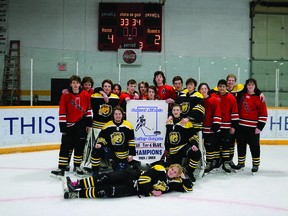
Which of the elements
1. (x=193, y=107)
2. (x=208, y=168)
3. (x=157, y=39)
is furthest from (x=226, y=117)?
(x=157, y=39)

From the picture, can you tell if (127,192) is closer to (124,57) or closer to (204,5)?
(124,57)

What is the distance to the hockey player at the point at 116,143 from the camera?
392 centimetres

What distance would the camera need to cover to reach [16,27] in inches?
416

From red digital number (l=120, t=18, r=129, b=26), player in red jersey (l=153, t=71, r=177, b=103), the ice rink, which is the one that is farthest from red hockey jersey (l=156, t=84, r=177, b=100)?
red digital number (l=120, t=18, r=129, b=26)

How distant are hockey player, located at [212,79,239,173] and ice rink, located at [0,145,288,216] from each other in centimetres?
29

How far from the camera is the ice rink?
2.84 metres

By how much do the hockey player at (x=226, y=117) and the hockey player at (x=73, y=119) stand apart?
5.21 feet

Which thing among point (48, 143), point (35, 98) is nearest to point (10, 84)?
point (35, 98)

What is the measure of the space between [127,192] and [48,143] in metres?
3.46

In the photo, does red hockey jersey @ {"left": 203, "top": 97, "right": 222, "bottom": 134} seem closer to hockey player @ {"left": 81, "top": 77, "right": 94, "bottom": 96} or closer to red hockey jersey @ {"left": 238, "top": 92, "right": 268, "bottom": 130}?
red hockey jersey @ {"left": 238, "top": 92, "right": 268, "bottom": 130}

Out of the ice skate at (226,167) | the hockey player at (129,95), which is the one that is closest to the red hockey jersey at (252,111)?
the ice skate at (226,167)

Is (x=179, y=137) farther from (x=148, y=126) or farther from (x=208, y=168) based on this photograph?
(x=208, y=168)

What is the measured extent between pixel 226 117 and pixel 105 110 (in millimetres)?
1493

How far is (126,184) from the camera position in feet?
10.6
